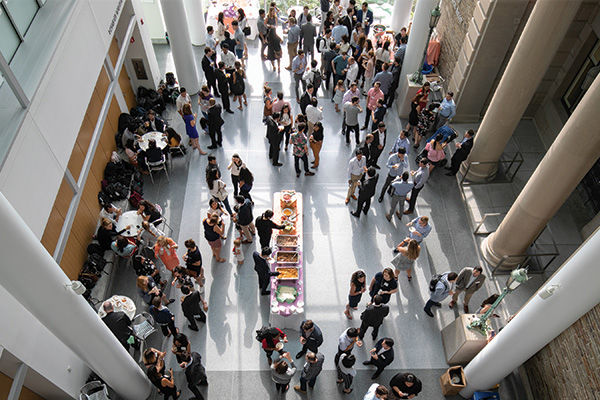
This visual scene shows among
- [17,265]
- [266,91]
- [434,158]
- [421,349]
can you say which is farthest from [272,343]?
[266,91]

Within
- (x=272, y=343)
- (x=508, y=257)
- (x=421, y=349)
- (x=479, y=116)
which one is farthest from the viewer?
(x=479, y=116)

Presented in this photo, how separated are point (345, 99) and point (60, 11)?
22.1ft

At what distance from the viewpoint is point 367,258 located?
9992 mm

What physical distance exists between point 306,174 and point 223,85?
3.38 metres

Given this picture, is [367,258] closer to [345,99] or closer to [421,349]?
[421,349]

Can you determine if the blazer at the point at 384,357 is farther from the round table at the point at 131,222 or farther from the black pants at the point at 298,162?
the round table at the point at 131,222

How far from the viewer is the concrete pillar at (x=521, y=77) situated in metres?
8.05

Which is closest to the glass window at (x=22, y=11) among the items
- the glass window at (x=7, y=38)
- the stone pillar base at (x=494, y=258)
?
the glass window at (x=7, y=38)

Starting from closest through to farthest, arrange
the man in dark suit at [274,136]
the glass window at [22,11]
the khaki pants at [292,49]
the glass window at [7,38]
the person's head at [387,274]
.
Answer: the glass window at [7,38] < the glass window at [22,11] < the person's head at [387,274] < the man in dark suit at [274,136] < the khaki pants at [292,49]

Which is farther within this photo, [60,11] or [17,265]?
[60,11]

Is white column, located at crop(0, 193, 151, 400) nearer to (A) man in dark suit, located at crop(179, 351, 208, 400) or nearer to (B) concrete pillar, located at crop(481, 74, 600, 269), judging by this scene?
(A) man in dark suit, located at crop(179, 351, 208, 400)

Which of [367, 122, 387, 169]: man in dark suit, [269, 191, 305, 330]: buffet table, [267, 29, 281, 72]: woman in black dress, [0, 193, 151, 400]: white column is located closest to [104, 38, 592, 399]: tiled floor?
[269, 191, 305, 330]: buffet table

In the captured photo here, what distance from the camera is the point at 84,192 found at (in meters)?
9.44

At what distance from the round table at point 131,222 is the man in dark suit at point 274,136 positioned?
3525 mm
